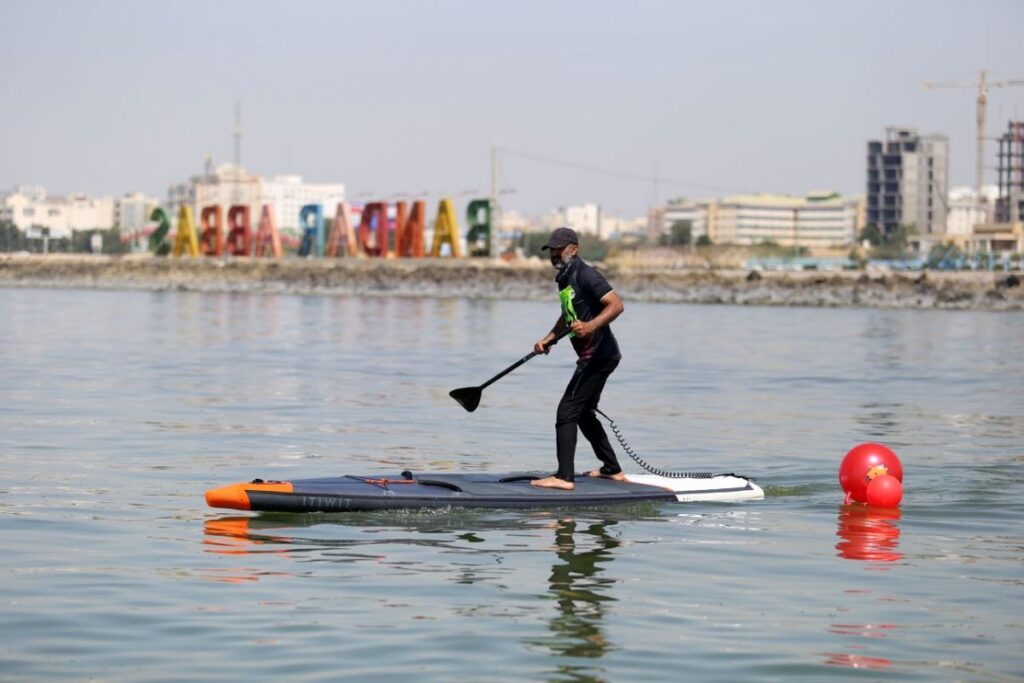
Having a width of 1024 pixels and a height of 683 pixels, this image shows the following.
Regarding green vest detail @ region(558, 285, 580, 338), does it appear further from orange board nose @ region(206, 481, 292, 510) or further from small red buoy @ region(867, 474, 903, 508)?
small red buoy @ region(867, 474, 903, 508)

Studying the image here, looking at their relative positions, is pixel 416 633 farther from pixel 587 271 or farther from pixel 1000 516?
pixel 1000 516

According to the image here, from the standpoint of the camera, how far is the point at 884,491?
1293 cm

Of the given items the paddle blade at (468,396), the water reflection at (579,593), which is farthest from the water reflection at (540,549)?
the paddle blade at (468,396)

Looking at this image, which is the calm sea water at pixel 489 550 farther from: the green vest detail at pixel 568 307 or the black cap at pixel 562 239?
the black cap at pixel 562 239

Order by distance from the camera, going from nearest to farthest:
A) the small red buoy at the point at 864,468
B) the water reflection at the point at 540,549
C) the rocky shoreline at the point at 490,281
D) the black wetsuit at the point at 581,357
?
the water reflection at the point at 540,549 < the black wetsuit at the point at 581,357 < the small red buoy at the point at 864,468 < the rocky shoreline at the point at 490,281

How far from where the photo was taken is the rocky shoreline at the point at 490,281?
85875 mm

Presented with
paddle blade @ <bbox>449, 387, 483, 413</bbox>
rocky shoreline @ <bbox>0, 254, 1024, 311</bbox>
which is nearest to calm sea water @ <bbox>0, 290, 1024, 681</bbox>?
paddle blade @ <bbox>449, 387, 483, 413</bbox>

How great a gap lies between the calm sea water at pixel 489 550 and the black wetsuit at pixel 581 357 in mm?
607

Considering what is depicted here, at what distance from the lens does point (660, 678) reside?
7.79 metres

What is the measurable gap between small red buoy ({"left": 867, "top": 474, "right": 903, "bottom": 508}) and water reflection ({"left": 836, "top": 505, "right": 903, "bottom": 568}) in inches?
2.2

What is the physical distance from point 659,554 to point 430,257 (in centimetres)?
10465

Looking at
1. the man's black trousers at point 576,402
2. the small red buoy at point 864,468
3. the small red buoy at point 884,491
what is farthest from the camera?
the small red buoy at point 864,468

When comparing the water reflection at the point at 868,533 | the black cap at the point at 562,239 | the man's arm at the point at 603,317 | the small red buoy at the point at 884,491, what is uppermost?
the black cap at the point at 562,239

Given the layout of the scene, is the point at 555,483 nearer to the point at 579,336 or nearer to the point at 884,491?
the point at 579,336
